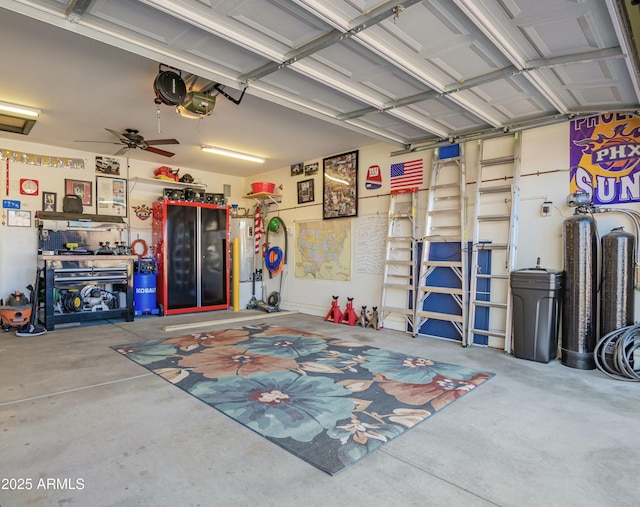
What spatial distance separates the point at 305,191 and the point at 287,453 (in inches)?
232

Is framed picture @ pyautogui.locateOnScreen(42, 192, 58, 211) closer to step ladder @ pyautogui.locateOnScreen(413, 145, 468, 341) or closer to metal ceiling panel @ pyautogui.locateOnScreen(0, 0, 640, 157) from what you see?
metal ceiling panel @ pyautogui.locateOnScreen(0, 0, 640, 157)

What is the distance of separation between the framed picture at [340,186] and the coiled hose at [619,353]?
3.99 meters

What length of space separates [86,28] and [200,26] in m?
0.84

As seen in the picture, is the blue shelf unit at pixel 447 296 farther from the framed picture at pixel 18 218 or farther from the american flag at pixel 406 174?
the framed picture at pixel 18 218

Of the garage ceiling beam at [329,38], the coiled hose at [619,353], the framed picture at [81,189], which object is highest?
the garage ceiling beam at [329,38]

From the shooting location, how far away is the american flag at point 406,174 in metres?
5.78

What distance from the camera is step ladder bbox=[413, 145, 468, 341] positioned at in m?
5.13

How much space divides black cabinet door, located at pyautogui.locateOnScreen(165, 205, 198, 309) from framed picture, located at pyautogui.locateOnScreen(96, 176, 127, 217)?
0.99 meters

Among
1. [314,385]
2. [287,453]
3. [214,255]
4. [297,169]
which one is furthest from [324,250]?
[287,453]

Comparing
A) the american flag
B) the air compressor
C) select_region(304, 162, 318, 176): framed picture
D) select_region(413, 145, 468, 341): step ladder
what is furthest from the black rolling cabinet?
the air compressor

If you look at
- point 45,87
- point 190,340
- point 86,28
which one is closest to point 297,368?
point 190,340

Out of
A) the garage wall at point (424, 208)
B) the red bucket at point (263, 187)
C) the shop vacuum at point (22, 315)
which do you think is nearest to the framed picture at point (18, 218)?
the shop vacuum at point (22, 315)

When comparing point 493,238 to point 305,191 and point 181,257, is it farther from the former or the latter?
point 181,257

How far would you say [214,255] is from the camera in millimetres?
7824
